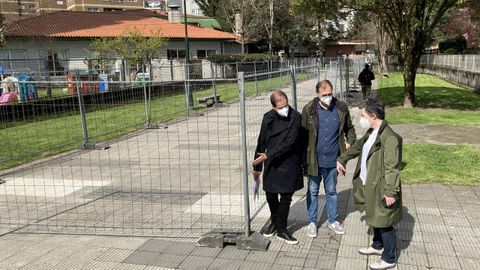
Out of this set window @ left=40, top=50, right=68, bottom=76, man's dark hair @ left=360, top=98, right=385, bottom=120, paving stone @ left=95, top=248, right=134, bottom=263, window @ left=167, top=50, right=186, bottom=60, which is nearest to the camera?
man's dark hair @ left=360, top=98, right=385, bottom=120

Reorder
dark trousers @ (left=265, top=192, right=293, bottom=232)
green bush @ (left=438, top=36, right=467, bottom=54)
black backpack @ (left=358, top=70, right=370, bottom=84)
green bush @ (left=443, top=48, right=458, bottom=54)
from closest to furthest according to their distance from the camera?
1. dark trousers @ (left=265, top=192, right=293, bottom=232)
2. black backpack @ (left=358, top=70, right=370, bottom=84)
3. green bush @ (left=443, top=48, right=458, bottom=54)
4. green bush @ (left=438, top=36, right=467, bottom=54)

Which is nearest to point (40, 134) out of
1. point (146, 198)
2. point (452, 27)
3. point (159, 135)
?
point (159, 135)

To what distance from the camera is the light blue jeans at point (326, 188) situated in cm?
521

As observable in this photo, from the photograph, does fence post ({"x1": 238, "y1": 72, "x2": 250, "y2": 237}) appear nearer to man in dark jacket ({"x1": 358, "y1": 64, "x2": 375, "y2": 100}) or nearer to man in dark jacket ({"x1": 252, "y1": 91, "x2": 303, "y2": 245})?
A: man in dark jacket ({"x1": 252, "y1": 91, "x2": 303, "y2": 245})

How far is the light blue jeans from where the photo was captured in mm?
5215

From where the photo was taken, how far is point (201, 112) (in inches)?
648

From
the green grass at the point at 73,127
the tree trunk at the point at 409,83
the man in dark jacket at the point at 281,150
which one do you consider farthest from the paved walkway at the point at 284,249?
the tree trunk at the point at 409,83

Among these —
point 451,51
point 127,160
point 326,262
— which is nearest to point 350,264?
point 326,262

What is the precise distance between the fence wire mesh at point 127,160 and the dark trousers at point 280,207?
0.32 meters

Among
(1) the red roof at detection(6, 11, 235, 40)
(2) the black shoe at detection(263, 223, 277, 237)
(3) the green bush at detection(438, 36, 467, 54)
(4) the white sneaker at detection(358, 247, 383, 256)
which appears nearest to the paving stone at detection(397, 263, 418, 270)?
(4) the white sneaker at detection(358, 247, 383, 256)

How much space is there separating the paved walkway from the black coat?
0.71 m

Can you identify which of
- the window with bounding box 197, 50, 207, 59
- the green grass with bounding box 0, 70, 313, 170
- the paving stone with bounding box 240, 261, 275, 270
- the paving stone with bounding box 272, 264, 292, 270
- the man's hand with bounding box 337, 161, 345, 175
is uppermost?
the window with bounding box 197, 50, 207, 59

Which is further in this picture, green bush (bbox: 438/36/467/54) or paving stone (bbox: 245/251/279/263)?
green bush (bbox: 438/36/467/54)

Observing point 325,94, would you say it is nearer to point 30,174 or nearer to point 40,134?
point 30,174
